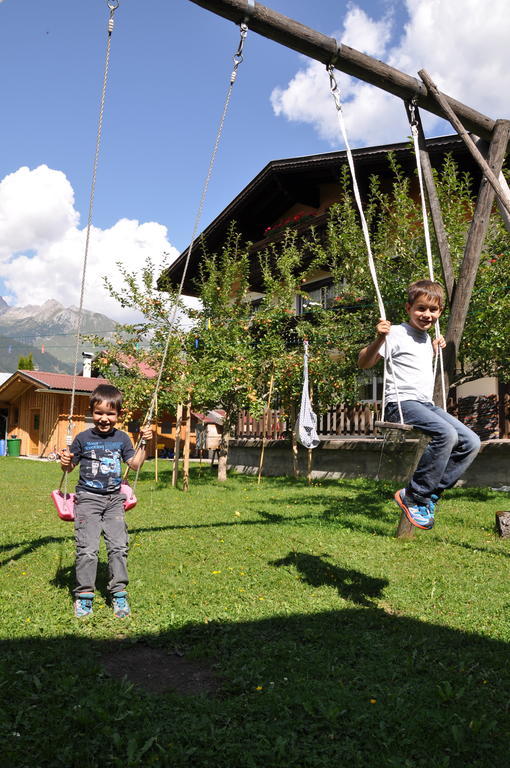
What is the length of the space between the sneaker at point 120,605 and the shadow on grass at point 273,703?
31 centimetres

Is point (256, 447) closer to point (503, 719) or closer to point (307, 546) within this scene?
point (307, 546)

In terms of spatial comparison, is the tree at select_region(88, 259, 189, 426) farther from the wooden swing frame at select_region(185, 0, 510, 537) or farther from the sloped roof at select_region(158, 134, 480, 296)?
the wooden swing frame at select_region(185, 0, 510, 537)

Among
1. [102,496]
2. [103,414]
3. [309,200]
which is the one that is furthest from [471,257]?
[309,200]

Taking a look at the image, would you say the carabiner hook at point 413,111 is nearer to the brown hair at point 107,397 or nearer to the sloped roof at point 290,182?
the brown hair at point 107,397

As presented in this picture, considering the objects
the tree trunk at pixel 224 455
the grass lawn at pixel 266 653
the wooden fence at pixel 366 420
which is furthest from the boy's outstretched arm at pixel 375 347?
the tree trunk at pixel 224 455

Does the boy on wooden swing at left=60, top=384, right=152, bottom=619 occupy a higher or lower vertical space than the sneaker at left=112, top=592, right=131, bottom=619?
higher

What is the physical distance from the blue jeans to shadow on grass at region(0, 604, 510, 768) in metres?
1.07

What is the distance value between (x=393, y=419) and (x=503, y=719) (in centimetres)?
229

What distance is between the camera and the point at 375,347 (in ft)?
16.5

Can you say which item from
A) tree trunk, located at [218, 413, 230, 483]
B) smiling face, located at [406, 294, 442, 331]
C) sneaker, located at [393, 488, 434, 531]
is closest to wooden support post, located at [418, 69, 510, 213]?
smiling face, located at [406, 294, 442, 331]

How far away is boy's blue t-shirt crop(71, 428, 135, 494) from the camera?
488cm

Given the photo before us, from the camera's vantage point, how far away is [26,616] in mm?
4488

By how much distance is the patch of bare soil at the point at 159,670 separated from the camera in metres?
3.44

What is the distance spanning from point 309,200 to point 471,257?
1663 centimetres
